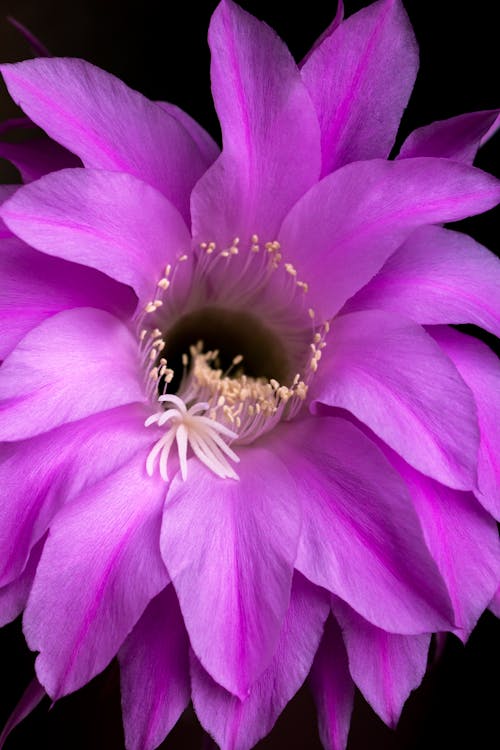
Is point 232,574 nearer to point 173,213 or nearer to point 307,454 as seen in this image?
point 307,454

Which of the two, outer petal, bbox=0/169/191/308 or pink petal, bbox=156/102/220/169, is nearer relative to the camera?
outer petal, bbox=0/169/191/308

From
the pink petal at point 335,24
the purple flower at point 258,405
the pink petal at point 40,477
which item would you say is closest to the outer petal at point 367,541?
the purple flower at point 258,405

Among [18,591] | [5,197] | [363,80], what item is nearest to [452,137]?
[363,80]

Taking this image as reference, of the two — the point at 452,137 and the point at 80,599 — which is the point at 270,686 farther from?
the point at 452,137

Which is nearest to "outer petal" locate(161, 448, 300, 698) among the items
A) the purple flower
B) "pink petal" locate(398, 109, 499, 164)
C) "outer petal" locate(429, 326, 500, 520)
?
the purple flower

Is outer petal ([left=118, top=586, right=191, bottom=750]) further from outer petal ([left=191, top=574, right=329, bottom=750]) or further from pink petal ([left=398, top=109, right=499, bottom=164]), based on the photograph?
pink petal ([left=398, top=109, right=499, bottom=164])
